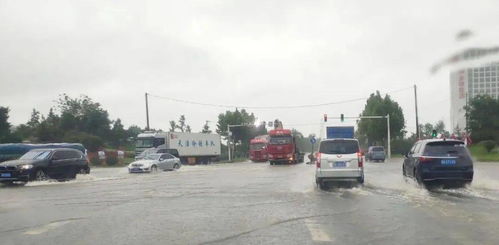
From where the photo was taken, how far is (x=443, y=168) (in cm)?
1692

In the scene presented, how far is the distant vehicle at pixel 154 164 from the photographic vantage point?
3406cm

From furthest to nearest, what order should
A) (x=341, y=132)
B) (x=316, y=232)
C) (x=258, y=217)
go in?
1. (x=341, y=132)
2. (x=258, y=217)
3. (x=316, y=232)

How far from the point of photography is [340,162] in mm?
18078

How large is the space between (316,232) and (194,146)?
49093mm

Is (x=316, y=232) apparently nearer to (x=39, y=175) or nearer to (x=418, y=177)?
(x=418, y=177)

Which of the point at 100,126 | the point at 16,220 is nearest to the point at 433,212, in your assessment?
the point at 16,220

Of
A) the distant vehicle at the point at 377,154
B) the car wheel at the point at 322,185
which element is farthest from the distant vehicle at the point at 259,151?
the car wheel at the point at 322,185

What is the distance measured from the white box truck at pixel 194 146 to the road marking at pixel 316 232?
141 ft

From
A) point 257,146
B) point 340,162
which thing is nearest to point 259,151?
point 257,146

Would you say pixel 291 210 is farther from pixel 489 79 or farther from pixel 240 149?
pixel 240 149

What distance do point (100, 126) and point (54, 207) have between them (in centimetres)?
8133

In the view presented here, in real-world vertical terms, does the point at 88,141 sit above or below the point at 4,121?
below

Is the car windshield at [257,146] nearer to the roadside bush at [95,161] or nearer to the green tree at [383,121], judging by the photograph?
the roadside bush at [95,161]

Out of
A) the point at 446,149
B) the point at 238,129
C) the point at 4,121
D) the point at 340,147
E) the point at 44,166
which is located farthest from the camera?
the point at 238,129
